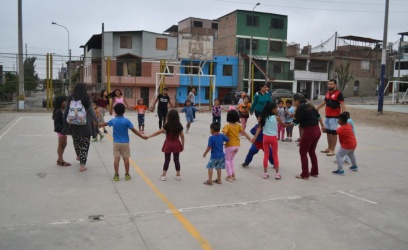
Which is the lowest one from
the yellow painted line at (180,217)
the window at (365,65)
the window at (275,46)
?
the yellow painted line at (180,217)

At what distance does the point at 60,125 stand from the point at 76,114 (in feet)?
2.39

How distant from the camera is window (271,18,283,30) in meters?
53.3

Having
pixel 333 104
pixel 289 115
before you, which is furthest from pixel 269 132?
pixel 289 115

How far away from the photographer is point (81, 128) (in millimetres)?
7578

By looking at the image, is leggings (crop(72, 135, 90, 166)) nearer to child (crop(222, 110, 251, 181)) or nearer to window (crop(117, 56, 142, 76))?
child (crop(222, 110, 251, 181))

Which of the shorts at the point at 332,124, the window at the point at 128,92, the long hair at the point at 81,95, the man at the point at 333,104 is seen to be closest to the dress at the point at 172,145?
the long hair at the point at 81,95

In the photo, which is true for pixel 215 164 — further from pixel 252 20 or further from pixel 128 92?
pixel 252 20

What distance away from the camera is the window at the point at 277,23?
175ft

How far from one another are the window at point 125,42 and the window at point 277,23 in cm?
2074

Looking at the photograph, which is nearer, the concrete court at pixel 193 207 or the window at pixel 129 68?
the concrete court at pixel 193 207

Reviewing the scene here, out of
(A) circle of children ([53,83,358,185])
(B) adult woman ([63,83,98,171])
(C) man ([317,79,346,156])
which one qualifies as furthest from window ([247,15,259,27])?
(B) adult woman ([63,83,98,171])

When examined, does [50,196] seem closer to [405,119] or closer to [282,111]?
[282,111]

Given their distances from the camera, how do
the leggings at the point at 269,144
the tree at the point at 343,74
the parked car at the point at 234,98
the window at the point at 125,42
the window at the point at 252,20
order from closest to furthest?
the leggings at the point at 269,144 < the parked car at the point at 234,98 < the window at the point at 125,42 < the window at the point at 252,20 < the tree at the point at 343,74

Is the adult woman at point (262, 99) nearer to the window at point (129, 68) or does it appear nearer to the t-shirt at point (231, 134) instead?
the t-shirt at point (231, 134)
